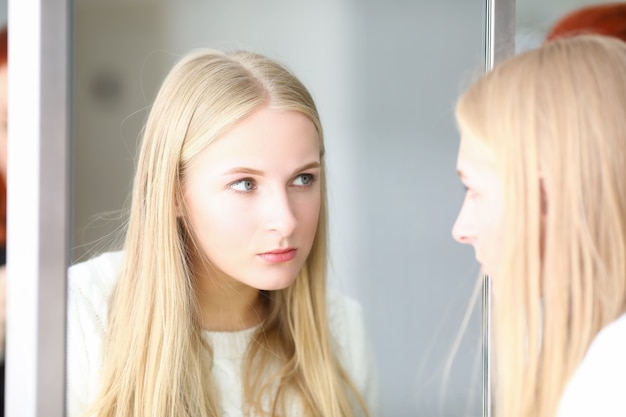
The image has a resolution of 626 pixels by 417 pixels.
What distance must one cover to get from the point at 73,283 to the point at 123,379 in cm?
15

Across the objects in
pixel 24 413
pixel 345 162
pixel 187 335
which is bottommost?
pixel 24 413

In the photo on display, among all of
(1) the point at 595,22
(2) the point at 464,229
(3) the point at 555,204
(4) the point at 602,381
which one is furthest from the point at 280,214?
(1) the point at 595,22

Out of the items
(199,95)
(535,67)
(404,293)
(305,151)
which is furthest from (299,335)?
(535,67)

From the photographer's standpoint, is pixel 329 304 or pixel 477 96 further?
pixel 329 304

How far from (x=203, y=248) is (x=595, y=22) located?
2.67 ft

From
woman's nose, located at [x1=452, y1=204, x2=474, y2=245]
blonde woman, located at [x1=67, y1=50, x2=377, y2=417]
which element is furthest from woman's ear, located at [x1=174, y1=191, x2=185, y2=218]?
woman's nose, located at [x1=452, y1=204, x2=474, y2=245]

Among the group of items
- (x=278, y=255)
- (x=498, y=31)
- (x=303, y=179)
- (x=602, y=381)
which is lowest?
(x=602, y=381)

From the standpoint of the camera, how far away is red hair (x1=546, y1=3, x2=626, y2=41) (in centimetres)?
134

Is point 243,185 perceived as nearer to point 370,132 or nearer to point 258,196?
point 258,196

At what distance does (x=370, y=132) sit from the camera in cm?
119

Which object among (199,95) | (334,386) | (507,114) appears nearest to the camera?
(507,114)

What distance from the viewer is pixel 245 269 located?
1.13 m

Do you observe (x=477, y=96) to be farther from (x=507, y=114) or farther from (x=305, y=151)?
(x=305, y=151)

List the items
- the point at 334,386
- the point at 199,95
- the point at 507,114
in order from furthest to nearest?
the point at 334,386 → the point at 199,95 → the point at 507,114
